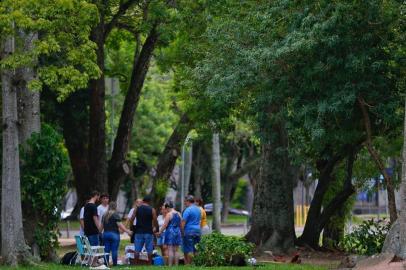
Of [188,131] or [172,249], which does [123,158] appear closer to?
[188,131]

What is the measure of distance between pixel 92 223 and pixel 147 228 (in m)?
1.23

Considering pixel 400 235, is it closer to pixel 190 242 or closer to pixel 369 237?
pixel 369 237

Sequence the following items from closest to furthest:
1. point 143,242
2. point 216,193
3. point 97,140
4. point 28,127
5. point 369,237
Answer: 1. point 143,242
2. point 28,127
3. point 369,237
4. point 97,140
5. point 216,193

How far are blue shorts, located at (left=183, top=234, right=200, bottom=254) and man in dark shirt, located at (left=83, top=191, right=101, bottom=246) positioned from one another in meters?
1.95

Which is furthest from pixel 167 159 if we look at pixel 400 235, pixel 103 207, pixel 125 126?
pixel 400 235

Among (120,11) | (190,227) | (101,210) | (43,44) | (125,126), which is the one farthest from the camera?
(125,126)

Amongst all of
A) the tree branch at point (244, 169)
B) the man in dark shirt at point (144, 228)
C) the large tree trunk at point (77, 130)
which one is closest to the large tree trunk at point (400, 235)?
the man in dark shirt at point (144, 228)

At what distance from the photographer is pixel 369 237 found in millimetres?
21828

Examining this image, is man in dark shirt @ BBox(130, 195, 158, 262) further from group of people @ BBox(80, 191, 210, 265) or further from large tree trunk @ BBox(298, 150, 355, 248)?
large tree trunk @ BBox(298, 150, 355, 248)

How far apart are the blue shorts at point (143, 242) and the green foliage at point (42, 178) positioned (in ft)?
7.43

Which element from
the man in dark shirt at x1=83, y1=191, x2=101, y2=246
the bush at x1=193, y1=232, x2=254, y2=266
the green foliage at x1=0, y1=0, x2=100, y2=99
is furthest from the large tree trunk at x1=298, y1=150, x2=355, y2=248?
the green foliage at x1=0, y1=0, x2=100, y2=99

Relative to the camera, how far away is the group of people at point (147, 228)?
1992 cm

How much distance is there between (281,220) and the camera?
25078mm

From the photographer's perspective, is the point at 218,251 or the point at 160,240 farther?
the point at 160,240
